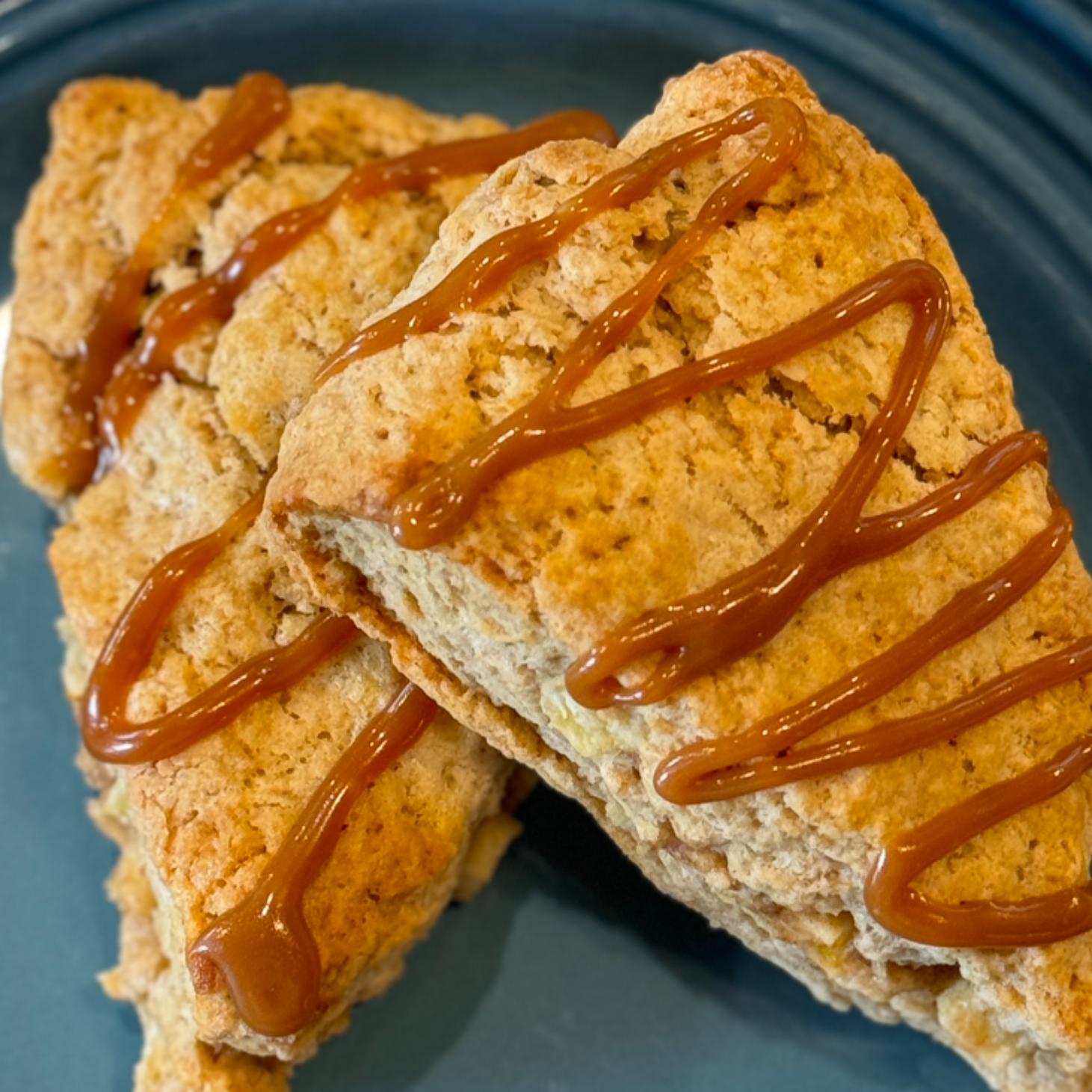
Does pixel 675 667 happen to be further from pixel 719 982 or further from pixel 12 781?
pixel 12 781

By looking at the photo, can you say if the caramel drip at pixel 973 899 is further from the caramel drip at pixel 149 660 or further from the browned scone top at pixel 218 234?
the browned scone top at pixel 218 234

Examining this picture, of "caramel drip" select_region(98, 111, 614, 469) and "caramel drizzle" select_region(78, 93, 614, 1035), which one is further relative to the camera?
"caramel drip" select_region(98, 111, 614, 469)

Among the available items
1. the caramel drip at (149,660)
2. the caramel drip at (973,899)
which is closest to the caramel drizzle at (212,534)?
the caramel drip at (149,660)

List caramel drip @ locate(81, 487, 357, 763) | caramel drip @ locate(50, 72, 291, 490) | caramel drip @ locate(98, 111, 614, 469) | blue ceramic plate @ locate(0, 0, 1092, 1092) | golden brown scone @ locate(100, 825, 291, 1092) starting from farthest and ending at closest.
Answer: blue ceramic plate @ locate(0, 0, 1092, 1092) < caramel drip @ locate(50, 72, 291, 490) < caramel drip @ locate(98, 111, 614, 469) < golden brown scone @ locate(100, 825, 291, 1092) < caramel drip @ locate(81, 487, 357, 763)

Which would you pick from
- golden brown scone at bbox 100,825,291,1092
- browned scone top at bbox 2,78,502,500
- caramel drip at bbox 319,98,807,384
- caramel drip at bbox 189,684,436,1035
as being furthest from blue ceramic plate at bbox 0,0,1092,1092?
caramel drip at bbox 319,98,807,384

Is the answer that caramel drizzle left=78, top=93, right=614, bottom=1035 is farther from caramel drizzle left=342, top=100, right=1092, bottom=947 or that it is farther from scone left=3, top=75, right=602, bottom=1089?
caramel drizzle left=342, top=100, right=1092, bottom=947

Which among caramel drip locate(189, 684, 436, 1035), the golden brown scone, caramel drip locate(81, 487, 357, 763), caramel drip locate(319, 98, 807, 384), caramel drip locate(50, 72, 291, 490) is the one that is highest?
caramel drip locate(319, 98, 807, 384)

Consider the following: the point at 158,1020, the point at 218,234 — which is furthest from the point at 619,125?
the point at 158,1020

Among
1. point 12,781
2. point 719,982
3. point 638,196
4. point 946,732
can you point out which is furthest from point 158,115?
point 719,982
